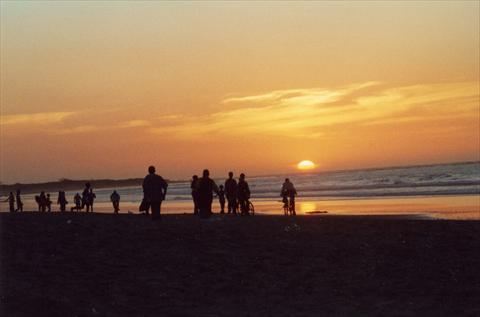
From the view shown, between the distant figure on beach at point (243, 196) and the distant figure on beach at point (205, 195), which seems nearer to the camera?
the distant figure on beach at point (205, 195)

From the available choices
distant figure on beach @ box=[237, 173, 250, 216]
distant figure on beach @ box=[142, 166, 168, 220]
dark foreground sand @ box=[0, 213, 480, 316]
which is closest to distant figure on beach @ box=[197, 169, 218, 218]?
distant figure on beach @ box=[142, 166, 168, 220]

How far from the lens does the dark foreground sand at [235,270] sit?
12.7 metres

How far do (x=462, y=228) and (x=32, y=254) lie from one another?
1275cm

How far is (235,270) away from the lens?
607 inches

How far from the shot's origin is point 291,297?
1360 cm

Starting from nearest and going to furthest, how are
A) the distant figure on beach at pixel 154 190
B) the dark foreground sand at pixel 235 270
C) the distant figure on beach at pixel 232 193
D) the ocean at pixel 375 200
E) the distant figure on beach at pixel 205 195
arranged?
1. the dark foreground sand at pixel 235 270
2. the distant figure on beach at pixel 154 190
3. the distant figure on beach at pixel 205 195
4. the distant figure on beach at pixel 232 193
5. the ocean at pixel 375 200

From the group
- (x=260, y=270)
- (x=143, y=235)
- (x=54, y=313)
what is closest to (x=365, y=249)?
(x=260, y=270)

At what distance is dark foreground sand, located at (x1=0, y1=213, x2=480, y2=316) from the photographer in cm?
1266

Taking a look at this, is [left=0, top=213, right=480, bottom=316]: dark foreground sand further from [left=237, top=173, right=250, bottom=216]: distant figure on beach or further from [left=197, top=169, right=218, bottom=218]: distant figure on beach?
[left=237, top=173, right=250, bottom=216]: distant figure on beach

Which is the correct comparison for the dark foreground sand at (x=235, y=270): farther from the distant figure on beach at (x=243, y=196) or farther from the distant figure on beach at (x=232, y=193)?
the distant figure on beach at (x=232, y=193)

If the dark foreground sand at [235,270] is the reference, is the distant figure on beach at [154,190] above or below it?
above

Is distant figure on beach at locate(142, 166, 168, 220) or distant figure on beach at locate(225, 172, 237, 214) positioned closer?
distant figure on beach at locate(142, 166, 168, 220)

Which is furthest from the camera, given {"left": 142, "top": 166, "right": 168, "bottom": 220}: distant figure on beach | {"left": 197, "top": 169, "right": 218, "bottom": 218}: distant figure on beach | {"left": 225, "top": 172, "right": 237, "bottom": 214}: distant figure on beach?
{"left": 225, "top": 172, "right": 237, "bottom": 214}: distant figure on beach

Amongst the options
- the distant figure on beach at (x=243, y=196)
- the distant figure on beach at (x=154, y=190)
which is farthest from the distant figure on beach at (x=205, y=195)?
the distant figure on beach at (x=243, y=196)
